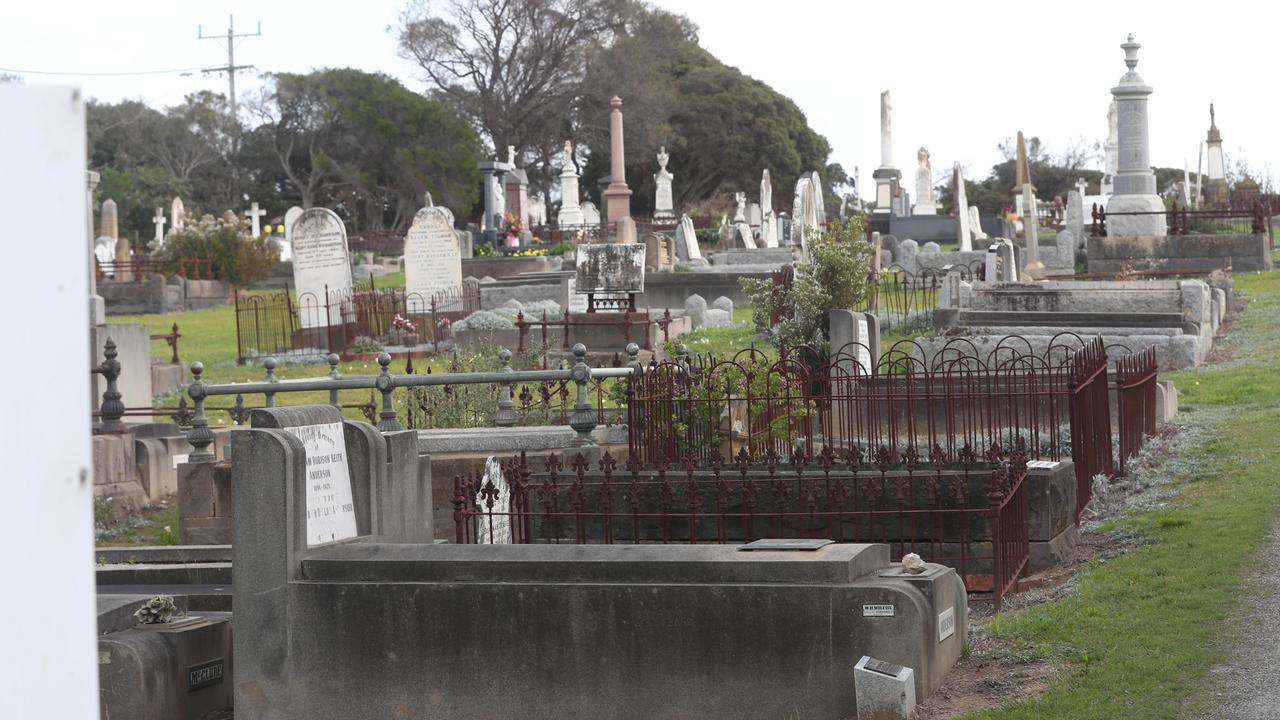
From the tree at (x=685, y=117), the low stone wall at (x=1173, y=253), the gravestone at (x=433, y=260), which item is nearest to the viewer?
the gravestone at (x=433, y=260)

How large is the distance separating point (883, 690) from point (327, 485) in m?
3.07

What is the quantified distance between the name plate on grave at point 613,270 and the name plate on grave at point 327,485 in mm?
13233

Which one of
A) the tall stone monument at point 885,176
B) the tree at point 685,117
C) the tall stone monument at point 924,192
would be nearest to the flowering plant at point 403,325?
the tall stone monument at point 924,192

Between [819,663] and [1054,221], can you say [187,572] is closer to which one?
[819,663]

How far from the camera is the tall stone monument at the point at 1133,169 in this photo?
27.2 meters

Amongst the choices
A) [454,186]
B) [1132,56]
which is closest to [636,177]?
[454,186]

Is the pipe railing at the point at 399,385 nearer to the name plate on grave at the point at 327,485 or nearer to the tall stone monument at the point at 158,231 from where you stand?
the name plate on grave at the point at 327,485

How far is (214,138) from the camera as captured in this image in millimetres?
63531

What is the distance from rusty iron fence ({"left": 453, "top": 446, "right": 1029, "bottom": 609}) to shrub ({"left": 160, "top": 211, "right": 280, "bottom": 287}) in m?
28.1

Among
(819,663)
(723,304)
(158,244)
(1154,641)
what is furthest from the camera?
(158,244)

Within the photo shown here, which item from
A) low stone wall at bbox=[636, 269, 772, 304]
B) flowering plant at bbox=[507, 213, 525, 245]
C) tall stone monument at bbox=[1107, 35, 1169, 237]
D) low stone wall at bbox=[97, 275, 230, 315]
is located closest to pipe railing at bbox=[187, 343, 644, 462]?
low stone wall at bbox=[636, 269, 772, 304]

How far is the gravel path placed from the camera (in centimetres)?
582

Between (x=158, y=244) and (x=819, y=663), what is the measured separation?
35.5 m

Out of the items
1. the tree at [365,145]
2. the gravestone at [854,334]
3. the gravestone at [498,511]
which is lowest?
the gravestone at [498,511]
